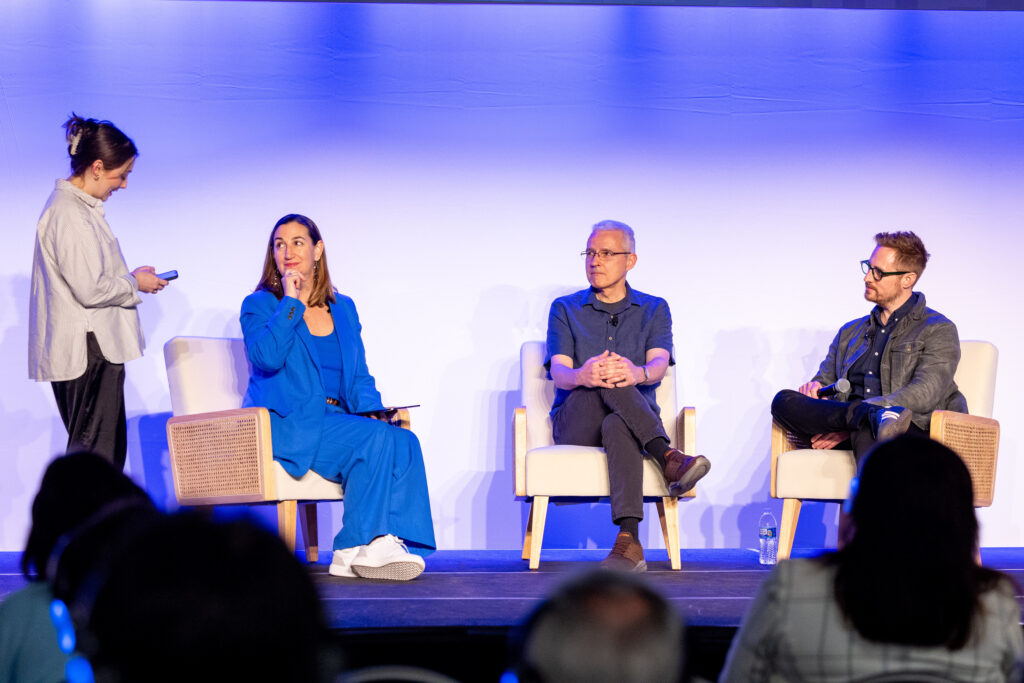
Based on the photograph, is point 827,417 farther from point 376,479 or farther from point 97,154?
point 97,154

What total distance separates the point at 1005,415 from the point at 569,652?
15.3 feet

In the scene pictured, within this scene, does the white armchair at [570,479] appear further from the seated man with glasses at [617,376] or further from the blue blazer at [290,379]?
the blue blazer at [290,379]

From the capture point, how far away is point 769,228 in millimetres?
5012

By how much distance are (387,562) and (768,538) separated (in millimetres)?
1702

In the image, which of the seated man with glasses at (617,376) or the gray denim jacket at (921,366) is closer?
the seated man with glasses at (617,376)

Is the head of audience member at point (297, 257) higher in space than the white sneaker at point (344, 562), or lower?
higher

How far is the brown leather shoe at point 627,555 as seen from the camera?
3.51m

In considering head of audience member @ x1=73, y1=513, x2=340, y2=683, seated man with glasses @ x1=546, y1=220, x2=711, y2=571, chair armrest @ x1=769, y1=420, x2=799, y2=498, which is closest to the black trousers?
seated man with glasses @ x1=546, y1=220, x2=711, y2=571

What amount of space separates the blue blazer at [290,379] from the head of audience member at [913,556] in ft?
7.82

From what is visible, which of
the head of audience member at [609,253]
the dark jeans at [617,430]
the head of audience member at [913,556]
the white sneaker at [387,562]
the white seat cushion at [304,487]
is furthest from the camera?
the head of audience member at [609,253]

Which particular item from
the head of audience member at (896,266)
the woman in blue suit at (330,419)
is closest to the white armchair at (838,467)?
the head of audience member at (896,266)

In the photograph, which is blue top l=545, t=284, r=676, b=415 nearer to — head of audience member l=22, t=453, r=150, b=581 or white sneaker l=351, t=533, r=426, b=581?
white sneaker l=351, t=533, r=426, b=581

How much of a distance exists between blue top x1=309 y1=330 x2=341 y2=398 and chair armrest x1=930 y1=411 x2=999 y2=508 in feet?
6.72

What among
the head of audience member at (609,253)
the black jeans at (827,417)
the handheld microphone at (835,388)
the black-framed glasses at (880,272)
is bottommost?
the black jeans at (827,417)
